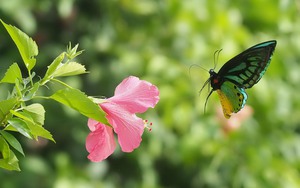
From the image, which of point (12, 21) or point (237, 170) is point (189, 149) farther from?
point (12, 21)

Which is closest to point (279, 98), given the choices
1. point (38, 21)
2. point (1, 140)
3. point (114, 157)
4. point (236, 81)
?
point (114, 157)

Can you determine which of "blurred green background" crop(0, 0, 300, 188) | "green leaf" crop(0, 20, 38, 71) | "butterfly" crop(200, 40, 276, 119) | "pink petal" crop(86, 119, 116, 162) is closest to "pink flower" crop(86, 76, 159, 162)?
"pink petal" crop(86, 119, 116, 162)

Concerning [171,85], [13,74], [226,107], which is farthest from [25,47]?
[171,85]

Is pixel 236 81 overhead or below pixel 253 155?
below

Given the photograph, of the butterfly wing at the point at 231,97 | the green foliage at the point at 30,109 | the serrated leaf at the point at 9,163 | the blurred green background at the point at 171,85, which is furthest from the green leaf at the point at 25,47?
the blurred green background at the point at 171,85

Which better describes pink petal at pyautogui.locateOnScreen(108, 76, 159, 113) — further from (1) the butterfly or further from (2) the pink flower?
(1) the butterfly
